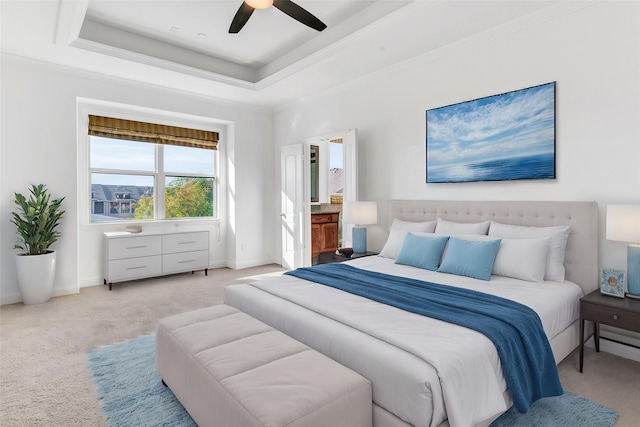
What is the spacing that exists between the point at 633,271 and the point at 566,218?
0.59 metres

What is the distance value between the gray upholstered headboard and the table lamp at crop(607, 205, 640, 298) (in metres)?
0.27

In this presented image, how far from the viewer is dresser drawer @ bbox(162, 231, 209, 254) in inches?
200

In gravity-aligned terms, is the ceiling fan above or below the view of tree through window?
above

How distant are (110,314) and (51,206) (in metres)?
1.51

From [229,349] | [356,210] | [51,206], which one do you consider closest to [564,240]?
[356,210]

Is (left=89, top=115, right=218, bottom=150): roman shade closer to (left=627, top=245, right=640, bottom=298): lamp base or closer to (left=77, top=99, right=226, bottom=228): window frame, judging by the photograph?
(left=77, top=99, right=226, bottom=228): window frame

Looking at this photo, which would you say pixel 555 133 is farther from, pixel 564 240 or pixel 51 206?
pixel 51 206

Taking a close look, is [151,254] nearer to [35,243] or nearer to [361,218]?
[35,243]

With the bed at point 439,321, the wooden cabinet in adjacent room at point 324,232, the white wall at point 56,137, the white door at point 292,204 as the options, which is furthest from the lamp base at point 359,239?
the white wall at point 56,137

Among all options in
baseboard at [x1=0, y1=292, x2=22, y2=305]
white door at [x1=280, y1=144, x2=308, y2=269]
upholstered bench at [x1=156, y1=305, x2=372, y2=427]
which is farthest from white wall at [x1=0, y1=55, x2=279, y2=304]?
upholstered bench at [x1=156, y1=305, x2=372, y2=427]

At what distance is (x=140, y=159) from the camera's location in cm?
528

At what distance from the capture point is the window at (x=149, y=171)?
194 inches

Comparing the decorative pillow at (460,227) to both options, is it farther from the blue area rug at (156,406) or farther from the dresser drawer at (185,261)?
the dresser drawer at (185,261)

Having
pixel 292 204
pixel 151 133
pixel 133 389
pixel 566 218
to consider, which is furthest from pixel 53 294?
pixel 566 218
